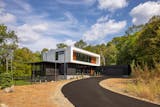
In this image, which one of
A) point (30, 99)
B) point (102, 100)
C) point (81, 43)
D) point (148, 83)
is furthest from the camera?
point (81, 43)

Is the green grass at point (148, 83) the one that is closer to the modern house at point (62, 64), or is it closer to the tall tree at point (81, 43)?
the modern house at point (62, 64)

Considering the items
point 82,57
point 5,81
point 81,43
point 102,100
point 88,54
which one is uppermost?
point 81,43

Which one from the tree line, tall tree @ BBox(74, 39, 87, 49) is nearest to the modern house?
the tree line

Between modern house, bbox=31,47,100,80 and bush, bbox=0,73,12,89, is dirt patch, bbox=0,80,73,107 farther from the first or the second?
modern house, bbox=31,47,100,80

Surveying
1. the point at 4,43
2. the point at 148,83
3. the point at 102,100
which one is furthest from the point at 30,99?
the point at 4,43

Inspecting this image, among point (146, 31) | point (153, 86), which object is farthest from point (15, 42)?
point (153, 86)

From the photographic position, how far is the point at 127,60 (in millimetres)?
50469

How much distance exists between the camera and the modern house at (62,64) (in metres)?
37.3

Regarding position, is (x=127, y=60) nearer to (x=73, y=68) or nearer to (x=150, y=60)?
(x=73, y=68)

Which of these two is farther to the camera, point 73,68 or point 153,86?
point 73,68

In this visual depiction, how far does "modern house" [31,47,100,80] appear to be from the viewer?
37.3 m

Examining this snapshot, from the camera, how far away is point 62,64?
41.1 m

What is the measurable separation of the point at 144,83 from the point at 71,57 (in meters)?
25.0

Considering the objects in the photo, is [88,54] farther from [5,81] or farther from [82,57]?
[5,81]
